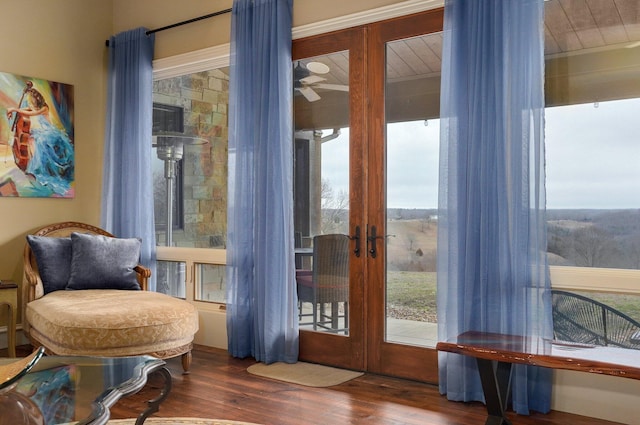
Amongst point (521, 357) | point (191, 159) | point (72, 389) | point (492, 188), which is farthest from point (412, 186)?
point (72, 389)

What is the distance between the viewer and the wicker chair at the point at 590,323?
3.38 m

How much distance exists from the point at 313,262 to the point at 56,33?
9.88 feet

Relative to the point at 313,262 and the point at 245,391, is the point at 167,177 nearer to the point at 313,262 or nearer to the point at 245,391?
the point at 313,262

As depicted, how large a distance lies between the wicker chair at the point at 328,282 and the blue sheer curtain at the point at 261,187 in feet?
0.41

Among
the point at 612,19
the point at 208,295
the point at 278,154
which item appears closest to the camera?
the point at 612,19

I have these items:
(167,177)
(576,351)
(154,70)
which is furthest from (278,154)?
(576,351)

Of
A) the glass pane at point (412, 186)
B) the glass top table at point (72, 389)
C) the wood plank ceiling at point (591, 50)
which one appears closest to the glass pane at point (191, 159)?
the glass pane at point (412, 186)

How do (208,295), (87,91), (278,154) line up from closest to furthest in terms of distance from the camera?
(278,154), (208,295), (87,91)

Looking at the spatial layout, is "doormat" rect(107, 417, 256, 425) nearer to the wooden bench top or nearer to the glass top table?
the glass top table

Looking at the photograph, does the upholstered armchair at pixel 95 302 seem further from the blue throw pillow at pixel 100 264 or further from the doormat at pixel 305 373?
the doormat at pixel 305 373

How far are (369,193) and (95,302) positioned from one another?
194 cm

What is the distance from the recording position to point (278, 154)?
14.9 ft

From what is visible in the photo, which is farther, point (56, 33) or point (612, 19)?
point (56, 33)

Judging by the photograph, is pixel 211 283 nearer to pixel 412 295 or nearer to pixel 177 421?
pixel 412 295
